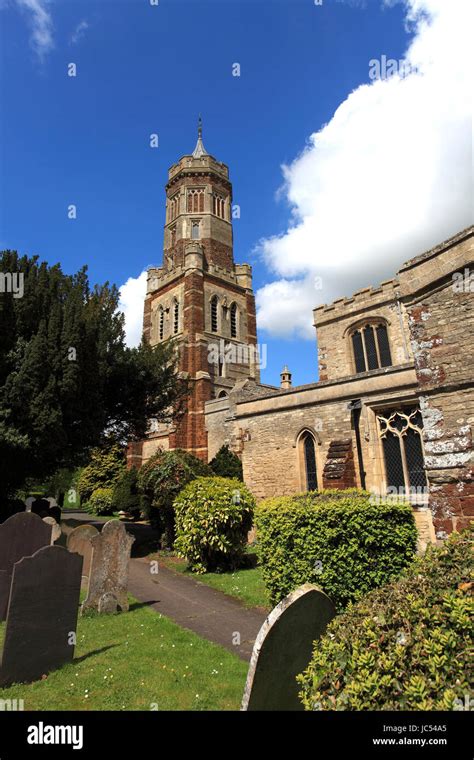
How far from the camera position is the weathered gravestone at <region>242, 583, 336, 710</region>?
3.08 metres

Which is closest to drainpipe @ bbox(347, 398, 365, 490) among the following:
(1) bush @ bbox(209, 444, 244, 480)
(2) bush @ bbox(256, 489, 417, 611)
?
(1) bush @ bbox(209, 444, 244, 480)

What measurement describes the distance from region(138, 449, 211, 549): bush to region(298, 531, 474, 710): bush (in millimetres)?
10566

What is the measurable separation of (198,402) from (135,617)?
20561 mm

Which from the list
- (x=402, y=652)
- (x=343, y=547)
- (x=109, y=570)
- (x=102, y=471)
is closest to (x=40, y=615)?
(x=109, y=570)

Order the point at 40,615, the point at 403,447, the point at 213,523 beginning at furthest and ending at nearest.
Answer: the point at 403,447 < the point at 213,523 < the point at 40,615

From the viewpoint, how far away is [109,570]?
7.89 metres

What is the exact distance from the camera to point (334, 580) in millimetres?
6570

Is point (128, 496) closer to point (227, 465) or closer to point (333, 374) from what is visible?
point (227, 465)

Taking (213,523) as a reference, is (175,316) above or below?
above

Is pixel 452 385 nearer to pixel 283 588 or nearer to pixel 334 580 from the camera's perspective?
pixel 334 580

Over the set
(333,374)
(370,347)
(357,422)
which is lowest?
(357,422)

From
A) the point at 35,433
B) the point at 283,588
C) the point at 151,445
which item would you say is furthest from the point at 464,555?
the point at 151,445

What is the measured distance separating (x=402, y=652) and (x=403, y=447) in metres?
11.3
